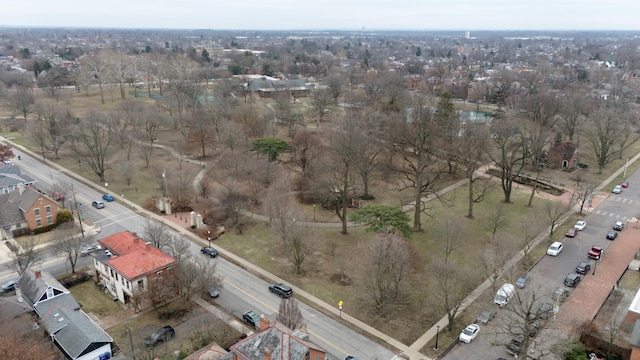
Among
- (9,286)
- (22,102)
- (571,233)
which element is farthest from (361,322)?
(22,102)

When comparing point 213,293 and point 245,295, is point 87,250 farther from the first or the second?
point 245,295

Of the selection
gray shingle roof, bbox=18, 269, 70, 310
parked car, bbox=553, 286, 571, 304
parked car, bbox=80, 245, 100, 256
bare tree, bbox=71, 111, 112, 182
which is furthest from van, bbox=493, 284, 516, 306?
Answer: bare tree, bbox=71, 111, 112, 182

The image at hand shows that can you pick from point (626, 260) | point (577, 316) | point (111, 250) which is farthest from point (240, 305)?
point (626, 260)

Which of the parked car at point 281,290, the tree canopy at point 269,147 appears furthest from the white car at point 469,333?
the tree canopy at point 269,147

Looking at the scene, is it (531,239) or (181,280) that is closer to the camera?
(181,280)

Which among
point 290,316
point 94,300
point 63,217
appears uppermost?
point 290,316

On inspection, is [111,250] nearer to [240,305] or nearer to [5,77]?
[240,305]
